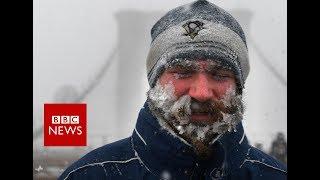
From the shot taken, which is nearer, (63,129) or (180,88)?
(180,88)

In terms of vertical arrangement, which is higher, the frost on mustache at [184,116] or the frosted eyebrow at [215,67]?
the frosted eyebrow at [215,67]

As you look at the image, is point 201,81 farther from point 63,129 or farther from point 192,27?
point 63,129

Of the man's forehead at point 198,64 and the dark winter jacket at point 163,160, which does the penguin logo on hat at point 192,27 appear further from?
the dark winter jacket at point 163,160

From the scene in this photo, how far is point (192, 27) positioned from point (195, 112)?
17 cm

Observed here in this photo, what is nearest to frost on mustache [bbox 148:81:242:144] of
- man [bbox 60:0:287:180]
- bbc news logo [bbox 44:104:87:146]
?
man [bbox 60:0:287:180]

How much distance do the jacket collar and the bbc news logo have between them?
43 cm

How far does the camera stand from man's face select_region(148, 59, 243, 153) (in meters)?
1.21

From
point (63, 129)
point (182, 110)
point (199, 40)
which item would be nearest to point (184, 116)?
point (182, 110)

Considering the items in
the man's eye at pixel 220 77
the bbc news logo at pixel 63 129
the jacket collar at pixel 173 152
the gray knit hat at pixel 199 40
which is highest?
the gray knit hat at pixel 199 40

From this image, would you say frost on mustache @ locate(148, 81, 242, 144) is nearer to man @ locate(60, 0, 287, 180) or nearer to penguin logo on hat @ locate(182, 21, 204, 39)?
man @ locate(60, 0, 287, 180)

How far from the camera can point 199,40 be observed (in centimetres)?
123

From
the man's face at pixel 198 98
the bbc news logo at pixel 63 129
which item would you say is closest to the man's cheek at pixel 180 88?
the man's face at pixel 198 98

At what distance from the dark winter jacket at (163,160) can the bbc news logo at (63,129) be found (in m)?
0.33

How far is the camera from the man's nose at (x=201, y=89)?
119cm
